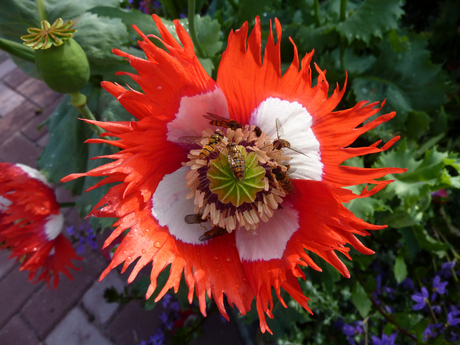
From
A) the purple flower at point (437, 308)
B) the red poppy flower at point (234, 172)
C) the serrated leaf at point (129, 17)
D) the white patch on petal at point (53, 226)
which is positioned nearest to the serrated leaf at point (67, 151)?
the white patch on petal at point (53, 226)

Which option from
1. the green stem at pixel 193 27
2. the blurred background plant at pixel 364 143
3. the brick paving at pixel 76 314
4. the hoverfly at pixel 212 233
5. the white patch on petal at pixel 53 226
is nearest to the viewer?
the hoverfly at pixel 212 233

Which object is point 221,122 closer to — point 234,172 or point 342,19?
point 234,172

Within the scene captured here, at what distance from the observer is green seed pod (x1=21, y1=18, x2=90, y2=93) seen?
0.94m

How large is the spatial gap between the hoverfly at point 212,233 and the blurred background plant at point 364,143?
2.10ft

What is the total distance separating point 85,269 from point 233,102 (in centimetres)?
218

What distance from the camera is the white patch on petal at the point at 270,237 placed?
1.01m

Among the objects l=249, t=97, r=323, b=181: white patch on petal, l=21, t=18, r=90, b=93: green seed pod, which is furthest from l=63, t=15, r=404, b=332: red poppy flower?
l=21, t=18, r=90, b=93: green seed pod

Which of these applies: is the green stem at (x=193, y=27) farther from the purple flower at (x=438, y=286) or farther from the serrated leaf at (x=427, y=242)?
the purple flower at (x=438, y=286)

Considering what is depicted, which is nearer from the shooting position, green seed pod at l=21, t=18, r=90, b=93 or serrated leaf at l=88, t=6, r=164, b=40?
green seed pod at l=21, t=18, r=90, b=93

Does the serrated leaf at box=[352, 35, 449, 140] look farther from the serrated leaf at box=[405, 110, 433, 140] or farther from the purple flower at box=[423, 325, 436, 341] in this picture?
the purple flower at box=[423, 325, 436, 341]

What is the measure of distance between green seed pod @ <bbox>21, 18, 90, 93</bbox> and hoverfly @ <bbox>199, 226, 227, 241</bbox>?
61 centimetres

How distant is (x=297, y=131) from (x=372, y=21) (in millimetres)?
937

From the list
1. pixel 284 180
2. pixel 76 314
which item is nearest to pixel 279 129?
pixel 284 180

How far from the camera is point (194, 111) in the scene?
0.98m
